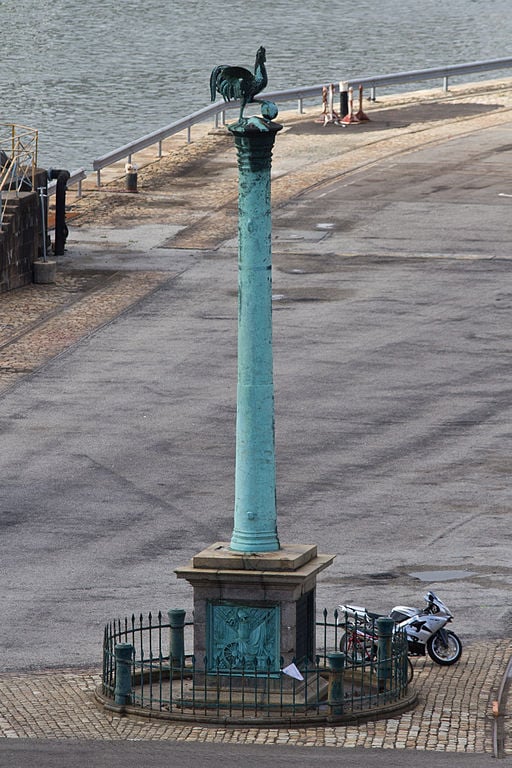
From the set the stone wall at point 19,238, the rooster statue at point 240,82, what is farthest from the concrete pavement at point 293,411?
the rooster statue at point 240,82

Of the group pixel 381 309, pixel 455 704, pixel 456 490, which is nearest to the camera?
pixel 455 704

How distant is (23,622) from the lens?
1967 centimetres

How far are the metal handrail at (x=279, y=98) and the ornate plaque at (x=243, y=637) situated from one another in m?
36.0

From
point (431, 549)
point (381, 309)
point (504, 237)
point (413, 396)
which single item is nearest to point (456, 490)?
point (431, 549)

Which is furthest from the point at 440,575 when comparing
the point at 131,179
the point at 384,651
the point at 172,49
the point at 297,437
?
the point at 172,49

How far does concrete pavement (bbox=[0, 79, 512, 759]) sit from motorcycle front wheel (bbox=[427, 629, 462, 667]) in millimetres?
162

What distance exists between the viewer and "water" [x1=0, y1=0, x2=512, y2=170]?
264ft

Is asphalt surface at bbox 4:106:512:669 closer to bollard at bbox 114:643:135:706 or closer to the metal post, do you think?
the metal post

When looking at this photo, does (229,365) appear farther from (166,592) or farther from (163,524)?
(166,592)

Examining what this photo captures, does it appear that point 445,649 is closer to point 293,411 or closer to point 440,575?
point 440,575

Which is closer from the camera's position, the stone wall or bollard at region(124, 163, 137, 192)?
the stone wall

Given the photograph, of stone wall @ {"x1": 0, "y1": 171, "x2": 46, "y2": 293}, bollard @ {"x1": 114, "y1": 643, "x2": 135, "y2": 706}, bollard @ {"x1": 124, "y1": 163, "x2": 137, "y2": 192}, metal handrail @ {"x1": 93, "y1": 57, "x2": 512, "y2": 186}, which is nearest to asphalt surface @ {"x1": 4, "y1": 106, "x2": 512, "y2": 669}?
bollard @ {"x1": 114, "y1": 643, "x2": 135, "y2": 706}

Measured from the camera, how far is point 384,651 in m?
16.6

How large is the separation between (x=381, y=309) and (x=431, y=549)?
1561 cm
